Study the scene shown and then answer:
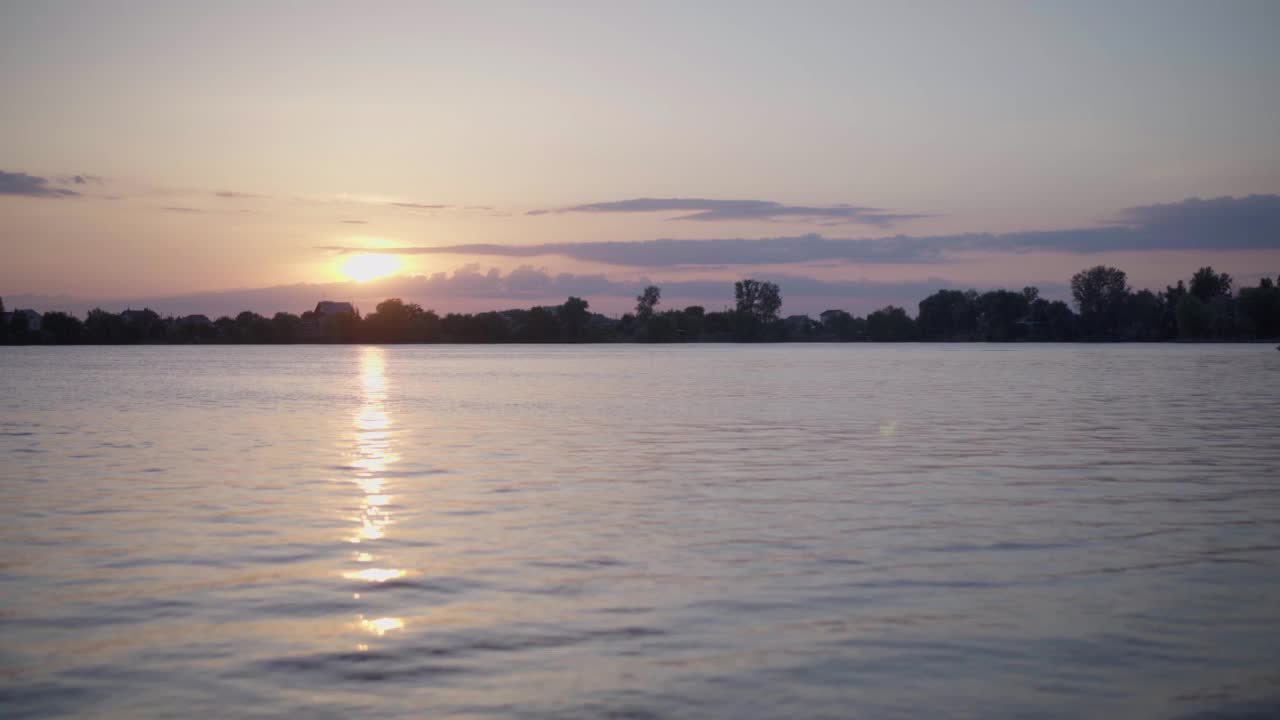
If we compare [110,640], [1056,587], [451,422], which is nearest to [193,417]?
[451,422]

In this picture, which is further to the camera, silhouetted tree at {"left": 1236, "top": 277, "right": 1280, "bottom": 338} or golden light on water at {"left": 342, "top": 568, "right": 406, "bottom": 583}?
silhouetted tree at {"left": 1236, "top": 277, "right": 1280, "bottom": 338}

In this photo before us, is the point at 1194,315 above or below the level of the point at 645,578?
above

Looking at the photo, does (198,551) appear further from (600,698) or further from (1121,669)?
(1121,669)

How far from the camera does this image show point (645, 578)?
10.9 meters

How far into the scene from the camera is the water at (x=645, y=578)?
295 inches

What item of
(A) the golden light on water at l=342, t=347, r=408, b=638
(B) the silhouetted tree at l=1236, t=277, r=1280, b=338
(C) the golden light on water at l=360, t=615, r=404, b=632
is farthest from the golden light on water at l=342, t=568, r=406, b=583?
(B) the silhouetted tree at l=1236, t=277, r=1280, b=338

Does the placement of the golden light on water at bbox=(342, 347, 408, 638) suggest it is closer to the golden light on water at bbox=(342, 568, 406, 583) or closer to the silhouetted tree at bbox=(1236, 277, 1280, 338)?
the golden light on water at bbox=(342, 568, 406, 583)

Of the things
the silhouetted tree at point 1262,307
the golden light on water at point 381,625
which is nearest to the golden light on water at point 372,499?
the golden light on water at point 381,625

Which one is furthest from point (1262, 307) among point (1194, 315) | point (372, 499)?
point (372, 499)

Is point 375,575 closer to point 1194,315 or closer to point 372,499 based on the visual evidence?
point 372,499

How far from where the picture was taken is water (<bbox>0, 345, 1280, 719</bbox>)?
295 inches

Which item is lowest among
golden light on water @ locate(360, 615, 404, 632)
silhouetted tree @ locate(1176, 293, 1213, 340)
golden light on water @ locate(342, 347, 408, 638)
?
golden light on water @ locate(342, 347, 408, 638)

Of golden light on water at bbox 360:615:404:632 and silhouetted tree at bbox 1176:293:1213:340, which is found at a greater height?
silhouetted tree at bbox 1176:293:1213:340

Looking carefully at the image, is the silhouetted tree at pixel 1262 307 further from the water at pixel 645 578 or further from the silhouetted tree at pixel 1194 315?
the water at pixel 645 578
